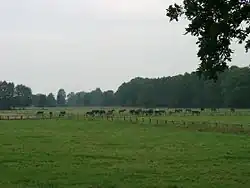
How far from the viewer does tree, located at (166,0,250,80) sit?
14938 mm

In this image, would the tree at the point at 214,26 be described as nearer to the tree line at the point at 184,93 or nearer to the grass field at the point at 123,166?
the grass field at the point at 123,166

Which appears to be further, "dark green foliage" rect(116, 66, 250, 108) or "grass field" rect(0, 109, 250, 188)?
"dark green foliage" rect(116, 66, 250, 108)

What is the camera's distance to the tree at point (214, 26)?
588 inches

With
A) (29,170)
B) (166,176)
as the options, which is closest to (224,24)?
(166,176)

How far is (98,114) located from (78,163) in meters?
70.7

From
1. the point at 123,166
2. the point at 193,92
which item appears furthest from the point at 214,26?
the point at 193,92

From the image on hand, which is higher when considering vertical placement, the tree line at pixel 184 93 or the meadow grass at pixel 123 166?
the tree line at pixel 184 93

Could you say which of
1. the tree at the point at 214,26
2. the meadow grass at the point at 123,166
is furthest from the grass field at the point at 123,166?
the tree at the point at 214,26

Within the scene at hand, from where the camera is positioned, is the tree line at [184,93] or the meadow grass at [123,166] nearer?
the meadow grass at [123,166]

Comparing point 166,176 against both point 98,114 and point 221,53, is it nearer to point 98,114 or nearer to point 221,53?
point 221,53

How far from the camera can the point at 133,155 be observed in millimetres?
25562

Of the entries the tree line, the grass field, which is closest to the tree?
the grass field

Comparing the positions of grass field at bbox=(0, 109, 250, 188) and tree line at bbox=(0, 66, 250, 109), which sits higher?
tree line at bbox=(0, 66, 250, 109)

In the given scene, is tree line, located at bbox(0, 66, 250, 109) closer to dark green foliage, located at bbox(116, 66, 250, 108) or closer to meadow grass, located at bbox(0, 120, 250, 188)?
dark green foliage, located at bbox(116, 66, 250, 108)
